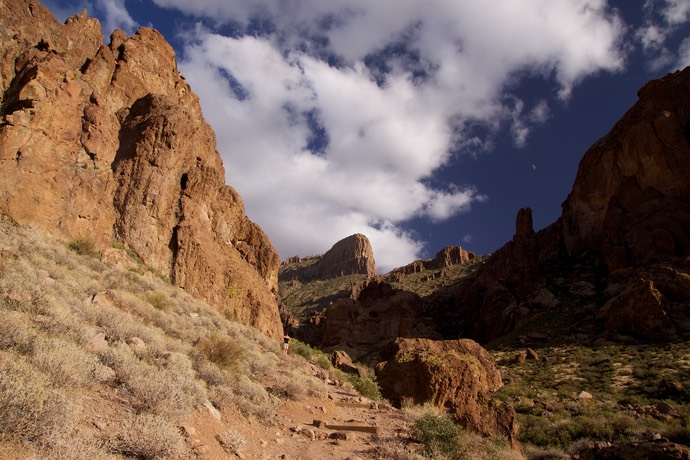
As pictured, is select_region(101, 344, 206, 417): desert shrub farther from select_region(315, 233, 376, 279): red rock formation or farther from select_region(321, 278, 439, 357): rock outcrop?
select_region(315, 233, 376, 279): red rock formation

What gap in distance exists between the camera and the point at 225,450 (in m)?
5.71

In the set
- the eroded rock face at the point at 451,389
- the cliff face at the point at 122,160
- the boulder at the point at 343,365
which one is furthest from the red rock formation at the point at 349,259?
the eroded rock face at the point at 451,389

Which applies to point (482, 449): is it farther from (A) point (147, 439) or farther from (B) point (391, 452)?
(A) point (147, 439)

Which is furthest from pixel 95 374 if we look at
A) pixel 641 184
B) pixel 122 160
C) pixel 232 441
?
pixel 641 184

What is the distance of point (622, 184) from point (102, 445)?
5439 cm

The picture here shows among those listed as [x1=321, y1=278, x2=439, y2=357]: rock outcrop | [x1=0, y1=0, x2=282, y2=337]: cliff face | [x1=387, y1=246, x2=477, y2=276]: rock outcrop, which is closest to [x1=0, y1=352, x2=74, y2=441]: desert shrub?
[x1=0, y1=0, x2=282, y2=337]: cliff face

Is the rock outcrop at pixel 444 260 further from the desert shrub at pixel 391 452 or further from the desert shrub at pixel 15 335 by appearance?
the desert shrub at pixel 15 335

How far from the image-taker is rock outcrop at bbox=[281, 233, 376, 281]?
122131mm

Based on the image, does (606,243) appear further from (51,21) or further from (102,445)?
(51,21)

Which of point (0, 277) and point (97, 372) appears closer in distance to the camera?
point (97, 372)

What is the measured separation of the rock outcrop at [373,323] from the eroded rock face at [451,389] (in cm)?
3828

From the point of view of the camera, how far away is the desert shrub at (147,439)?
4316 millimetres

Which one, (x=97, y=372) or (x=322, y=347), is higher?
(x=322, y=347)

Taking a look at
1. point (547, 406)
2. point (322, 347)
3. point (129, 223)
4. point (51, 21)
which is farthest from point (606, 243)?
point (51, 21)
